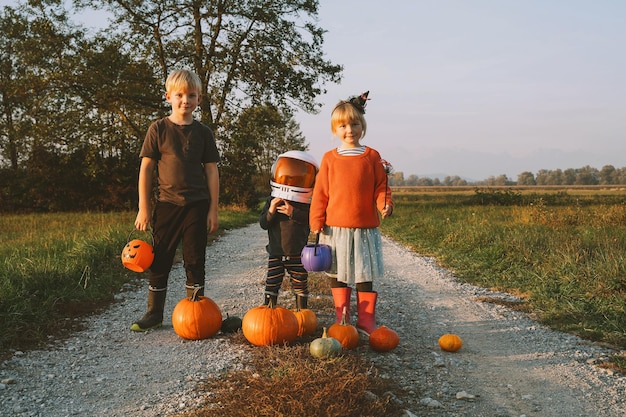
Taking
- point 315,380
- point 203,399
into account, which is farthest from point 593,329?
point 203,399

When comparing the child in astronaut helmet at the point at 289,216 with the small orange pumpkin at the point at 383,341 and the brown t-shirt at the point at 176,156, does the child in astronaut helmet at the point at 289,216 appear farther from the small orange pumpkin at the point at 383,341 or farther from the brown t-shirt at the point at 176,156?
the small orange pumpkin at the point at 383,341

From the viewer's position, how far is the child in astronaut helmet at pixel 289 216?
4.91 metres

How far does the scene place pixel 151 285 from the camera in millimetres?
5023

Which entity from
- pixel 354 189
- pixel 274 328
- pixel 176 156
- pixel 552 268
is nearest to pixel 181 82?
pixel 176 156

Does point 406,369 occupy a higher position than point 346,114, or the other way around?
point 346,114

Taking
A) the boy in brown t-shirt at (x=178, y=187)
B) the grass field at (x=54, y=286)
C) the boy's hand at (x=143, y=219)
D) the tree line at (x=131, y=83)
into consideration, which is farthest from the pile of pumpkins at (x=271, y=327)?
the tree line at (x=131, y=83)

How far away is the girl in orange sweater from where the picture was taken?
4516 millimetres

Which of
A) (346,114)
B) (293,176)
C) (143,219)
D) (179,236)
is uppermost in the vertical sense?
(346,114)

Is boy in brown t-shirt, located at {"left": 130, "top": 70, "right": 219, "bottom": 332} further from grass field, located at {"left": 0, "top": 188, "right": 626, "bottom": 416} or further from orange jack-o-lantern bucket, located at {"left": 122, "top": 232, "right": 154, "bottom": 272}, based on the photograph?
grass field, located at {"left": 0, "top": 188, "right": 626, "bottom": 416}

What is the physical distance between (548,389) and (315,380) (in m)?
1.72

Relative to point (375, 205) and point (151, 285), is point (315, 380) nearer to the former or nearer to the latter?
point (375, 205)

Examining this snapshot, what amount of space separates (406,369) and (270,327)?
111 cm

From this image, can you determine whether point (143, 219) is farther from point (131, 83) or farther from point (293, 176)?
point (131, 83)

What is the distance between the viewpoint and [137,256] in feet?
15.4
